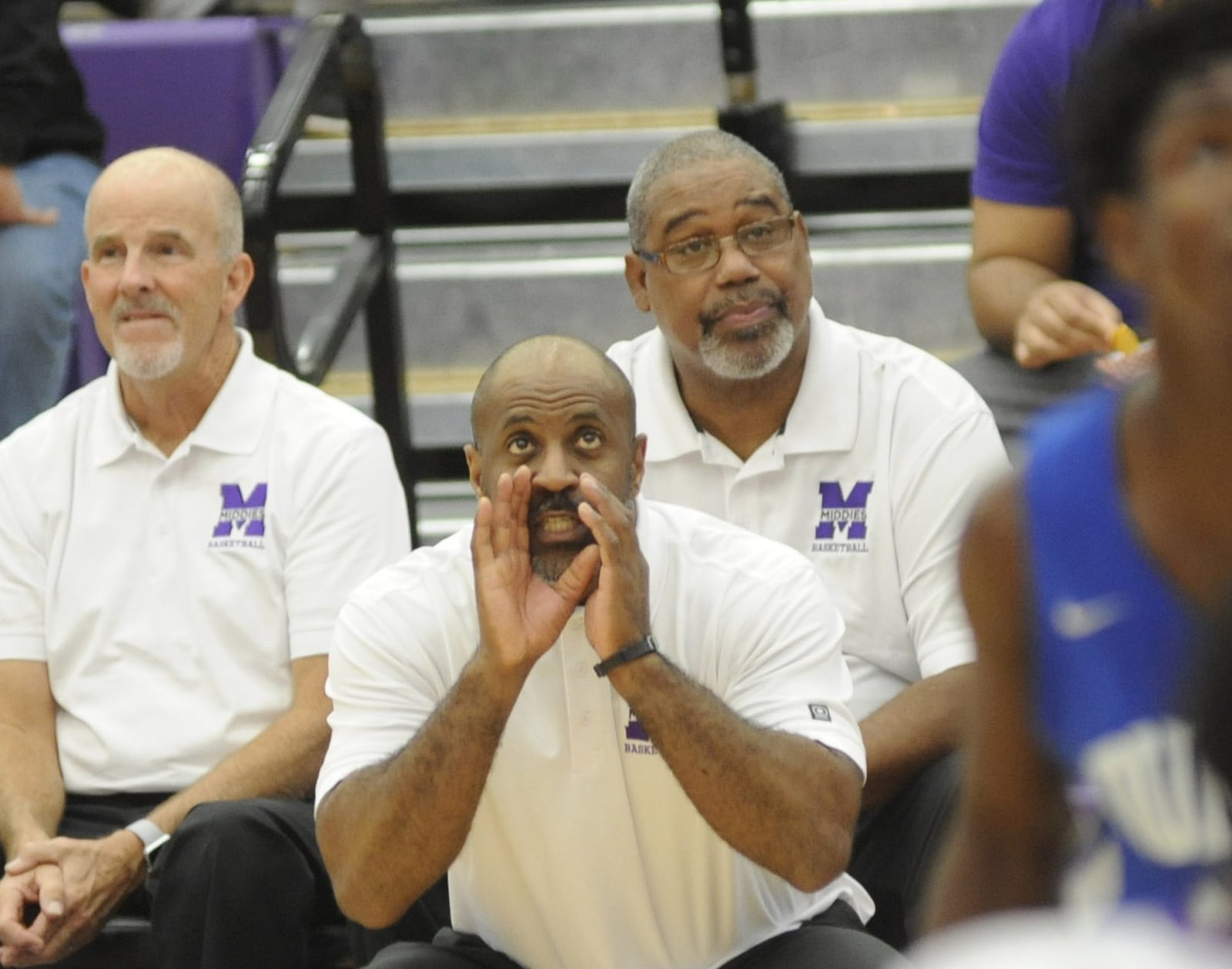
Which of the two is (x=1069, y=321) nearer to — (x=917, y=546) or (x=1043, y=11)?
(x=917, y=546)

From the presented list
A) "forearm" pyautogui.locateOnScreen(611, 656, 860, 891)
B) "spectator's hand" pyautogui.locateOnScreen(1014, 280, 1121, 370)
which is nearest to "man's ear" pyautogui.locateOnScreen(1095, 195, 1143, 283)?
"forearm" pyautogui.locateOnScreen(611, 656, 860, 891)

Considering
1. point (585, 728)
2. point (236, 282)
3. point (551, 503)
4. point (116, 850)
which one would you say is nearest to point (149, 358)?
point (236, 282)

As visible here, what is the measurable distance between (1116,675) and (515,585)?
1.26 m

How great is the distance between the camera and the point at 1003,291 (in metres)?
3.15

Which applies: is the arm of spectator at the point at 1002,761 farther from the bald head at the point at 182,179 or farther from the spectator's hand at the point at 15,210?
the spectator's hand at the point at 15,210

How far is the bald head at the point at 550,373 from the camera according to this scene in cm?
254

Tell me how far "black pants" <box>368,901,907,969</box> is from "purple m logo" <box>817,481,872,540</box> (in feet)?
2.03

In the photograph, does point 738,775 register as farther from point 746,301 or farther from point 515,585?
point 746,301

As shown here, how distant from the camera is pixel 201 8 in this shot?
4695mm

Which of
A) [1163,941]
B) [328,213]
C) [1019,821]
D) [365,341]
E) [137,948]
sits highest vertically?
[1163,941]

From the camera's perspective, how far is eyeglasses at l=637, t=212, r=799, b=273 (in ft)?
10.1

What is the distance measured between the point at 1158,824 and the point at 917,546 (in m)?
1.73

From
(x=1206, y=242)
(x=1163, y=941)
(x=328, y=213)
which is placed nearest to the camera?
(x=1163, y=941)

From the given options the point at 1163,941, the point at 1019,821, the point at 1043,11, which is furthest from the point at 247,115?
the point at 1163,941
